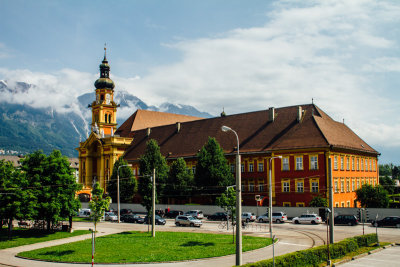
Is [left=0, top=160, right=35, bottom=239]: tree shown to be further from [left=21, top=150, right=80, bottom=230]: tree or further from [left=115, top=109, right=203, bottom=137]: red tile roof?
[left=115, top=109, right=203, bottom=137]: red tile roof

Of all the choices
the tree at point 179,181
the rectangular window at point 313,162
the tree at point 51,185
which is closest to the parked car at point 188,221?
the tree at point 51,185

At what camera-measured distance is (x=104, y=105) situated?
11069 centimetres

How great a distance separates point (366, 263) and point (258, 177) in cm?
4460

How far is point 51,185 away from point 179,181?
102 ft

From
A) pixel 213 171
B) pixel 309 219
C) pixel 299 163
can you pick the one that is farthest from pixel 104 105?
pixel 309 219

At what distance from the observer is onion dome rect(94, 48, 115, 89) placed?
110m

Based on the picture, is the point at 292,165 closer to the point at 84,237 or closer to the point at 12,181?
the point at 84,237

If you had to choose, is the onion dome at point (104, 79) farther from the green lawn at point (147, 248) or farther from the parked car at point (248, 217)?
the green lawn at point (147, 248)

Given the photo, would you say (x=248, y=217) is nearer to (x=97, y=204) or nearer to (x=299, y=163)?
(x=299, y=163)

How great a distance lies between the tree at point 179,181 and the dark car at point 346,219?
27836 mm

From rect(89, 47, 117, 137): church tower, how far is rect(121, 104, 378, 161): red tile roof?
19978 millimetres

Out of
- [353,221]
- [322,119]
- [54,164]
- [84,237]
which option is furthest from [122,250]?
[322,119]

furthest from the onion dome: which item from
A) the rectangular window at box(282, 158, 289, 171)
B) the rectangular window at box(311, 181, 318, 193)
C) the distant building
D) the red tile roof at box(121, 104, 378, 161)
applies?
the rectangular window at box(311, 181, 318, 193)

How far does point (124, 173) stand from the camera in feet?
265
